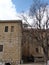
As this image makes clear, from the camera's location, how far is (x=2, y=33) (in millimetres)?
30906

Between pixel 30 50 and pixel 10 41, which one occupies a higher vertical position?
pixel 10 41

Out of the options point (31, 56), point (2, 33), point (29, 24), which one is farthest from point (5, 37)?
point (31, 56)

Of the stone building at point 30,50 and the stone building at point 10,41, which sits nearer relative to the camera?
the stone building at point 10,41

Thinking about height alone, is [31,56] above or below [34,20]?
below

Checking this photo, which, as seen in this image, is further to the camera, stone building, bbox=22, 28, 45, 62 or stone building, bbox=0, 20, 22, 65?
stone building, bbox=22, 28, 45, 62

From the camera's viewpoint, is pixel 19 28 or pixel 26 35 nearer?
pixel 19 28

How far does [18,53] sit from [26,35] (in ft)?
18.4

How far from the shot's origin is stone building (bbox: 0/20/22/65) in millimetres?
29703

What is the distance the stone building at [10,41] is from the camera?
29.7m

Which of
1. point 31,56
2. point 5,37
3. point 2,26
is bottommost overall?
point 31,56

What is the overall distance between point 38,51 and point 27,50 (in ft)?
7.41

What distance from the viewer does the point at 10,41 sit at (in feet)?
100

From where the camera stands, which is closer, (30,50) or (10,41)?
(10,41)

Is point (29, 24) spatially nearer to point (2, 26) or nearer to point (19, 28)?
point (19, 28)
